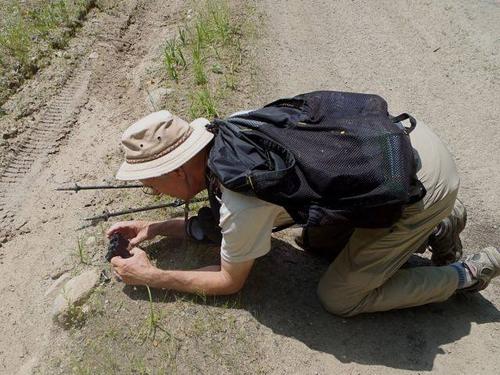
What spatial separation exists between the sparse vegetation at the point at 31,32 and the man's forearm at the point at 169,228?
2811mm

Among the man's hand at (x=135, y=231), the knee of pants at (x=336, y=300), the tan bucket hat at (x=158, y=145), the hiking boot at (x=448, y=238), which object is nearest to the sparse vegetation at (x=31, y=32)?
the man's hand at (x=135, y=231)

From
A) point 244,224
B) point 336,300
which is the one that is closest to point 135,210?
point 244,224

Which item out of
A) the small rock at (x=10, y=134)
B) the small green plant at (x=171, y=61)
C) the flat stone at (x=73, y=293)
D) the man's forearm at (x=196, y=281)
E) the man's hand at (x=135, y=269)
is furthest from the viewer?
the small green plant at (x=171, y=61)

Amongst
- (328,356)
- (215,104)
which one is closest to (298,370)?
(328,356)

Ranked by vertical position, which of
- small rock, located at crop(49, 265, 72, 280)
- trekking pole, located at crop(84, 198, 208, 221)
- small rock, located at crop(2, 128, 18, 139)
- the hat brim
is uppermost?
the hat brim

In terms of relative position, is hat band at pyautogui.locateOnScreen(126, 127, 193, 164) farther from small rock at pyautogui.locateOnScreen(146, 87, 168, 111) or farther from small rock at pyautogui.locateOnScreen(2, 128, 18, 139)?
small rock at pyautogui.locateOnScreen(2, 128, 18, 139)

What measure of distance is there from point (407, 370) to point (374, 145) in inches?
51.5

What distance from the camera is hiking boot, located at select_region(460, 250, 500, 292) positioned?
3.29 metres

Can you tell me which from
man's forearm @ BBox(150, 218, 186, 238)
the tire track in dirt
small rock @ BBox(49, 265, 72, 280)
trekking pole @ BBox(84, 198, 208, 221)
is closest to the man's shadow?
man's forearm @ BBox(150, 218, 186, 238)

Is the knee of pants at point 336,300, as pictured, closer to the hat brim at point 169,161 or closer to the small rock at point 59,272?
the hat brim at point 169,161

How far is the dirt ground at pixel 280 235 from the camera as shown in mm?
3182

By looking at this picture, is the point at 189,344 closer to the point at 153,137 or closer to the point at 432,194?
the point at 153,137

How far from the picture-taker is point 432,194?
2.90 m

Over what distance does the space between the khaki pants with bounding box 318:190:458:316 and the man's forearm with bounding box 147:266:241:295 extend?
0.61m
